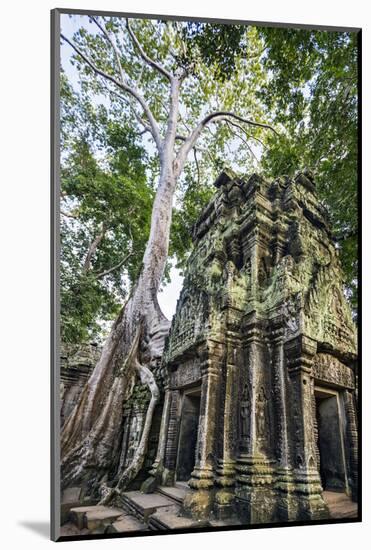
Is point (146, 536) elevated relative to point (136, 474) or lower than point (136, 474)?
lower

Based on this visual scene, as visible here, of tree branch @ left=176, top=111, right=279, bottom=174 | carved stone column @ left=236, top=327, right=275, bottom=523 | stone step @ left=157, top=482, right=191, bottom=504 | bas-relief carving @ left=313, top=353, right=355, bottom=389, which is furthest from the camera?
tree branch @ left=176, top=111, right=279, bottom=174

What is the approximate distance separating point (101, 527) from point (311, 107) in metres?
5.33

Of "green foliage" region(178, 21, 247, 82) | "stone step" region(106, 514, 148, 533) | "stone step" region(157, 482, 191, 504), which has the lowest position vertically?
"stone step" region(106, 514, 148, 533)

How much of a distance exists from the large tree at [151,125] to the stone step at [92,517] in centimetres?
38

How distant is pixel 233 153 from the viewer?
566cm

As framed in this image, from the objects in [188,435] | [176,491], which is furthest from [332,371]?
[176,491]

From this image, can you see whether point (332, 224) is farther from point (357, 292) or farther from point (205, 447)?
point (205, 447)

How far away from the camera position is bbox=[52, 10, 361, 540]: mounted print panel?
4.33 metres

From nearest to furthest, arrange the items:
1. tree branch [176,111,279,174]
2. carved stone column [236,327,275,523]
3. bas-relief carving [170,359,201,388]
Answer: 1. carved stone column [236,327,275,523]
2. bas-relief carving [170,359,201,388]
3. tree branch [176,111,279,174]

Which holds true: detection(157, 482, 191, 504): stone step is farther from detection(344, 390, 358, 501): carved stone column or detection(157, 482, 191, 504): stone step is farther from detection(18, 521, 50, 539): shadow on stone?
detection(344, 390, 358, 501): carved stone column

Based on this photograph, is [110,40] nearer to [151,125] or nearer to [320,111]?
[151,125]

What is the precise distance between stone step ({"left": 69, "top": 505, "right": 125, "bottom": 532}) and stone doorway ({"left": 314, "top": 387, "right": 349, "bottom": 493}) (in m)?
2.34

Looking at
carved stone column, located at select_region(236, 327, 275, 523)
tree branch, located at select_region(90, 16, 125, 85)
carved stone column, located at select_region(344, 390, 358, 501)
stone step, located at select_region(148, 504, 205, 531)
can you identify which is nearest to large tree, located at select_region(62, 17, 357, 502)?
tree branch, located at select_region(90, 16, 125, 85)

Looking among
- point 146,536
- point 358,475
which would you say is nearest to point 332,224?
point 358,475
